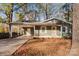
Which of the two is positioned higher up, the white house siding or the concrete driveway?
the white house siding

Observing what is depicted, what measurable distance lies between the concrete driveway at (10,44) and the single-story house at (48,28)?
77mm

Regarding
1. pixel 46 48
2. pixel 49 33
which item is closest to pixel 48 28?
pixel 49 33

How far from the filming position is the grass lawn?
60.5 inches

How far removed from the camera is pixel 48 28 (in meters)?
1.52

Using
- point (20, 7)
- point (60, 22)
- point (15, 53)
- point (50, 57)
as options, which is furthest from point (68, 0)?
point (15, 53)

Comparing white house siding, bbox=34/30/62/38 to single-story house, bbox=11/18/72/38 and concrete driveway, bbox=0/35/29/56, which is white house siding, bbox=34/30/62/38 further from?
concrete driveway, bbox=0/35/29/56

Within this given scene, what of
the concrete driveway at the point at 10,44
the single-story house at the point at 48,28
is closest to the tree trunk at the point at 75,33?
the single-story house at the point at 48,28

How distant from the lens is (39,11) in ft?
5.08

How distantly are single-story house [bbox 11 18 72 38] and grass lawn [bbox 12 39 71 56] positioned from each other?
6 cm

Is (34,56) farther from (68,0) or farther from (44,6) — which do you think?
(68,0)

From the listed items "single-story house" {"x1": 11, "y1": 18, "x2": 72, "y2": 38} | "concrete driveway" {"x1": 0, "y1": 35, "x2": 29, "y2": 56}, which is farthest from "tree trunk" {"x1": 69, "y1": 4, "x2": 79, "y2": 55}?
"concrete driveway" {"x1": 0, "y1": 35, "x2": 29, "y2": 56}

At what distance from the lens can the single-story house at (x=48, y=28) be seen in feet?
4.96

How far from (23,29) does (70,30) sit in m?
0.43

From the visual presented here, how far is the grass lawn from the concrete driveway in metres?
0.04
